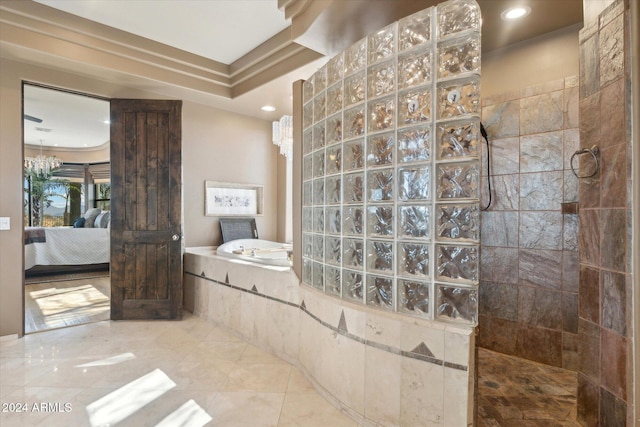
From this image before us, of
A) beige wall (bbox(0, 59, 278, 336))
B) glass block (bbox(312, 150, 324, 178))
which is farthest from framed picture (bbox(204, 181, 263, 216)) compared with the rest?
glass block (bbox(312, 150, 324, 178))

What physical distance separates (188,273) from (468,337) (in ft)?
10.6

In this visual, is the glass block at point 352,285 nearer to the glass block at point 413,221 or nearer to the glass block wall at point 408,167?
the glass block wall at point 408,167

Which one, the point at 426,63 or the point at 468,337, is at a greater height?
the point at 426,63

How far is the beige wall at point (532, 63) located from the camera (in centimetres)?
239

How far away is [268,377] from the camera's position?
7.37 feet

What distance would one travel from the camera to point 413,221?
60.5 inches

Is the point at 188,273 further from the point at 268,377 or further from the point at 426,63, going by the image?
the point at 426,63

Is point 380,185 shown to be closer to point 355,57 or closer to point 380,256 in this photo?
point 380,256

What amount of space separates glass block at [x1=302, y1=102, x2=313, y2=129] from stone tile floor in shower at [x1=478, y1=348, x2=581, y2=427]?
2103 millimetres

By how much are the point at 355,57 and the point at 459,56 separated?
0.60 metres

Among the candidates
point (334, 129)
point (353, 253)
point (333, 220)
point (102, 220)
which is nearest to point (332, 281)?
point (353, 253)

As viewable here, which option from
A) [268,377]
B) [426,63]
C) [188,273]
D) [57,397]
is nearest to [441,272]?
[426,63]

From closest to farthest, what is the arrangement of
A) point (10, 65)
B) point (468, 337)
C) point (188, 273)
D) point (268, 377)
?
point (468, 337) < point (268, 377) < point (10, 65) < point (188, 273)

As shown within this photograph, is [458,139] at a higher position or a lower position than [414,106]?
lower
